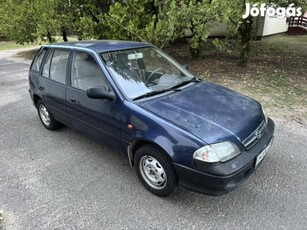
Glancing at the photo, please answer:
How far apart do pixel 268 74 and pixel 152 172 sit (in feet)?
20.4

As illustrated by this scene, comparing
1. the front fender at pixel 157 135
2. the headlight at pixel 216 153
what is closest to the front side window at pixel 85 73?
the front fender at pixel 157 135

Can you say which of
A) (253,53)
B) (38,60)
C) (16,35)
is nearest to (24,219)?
(38,60)

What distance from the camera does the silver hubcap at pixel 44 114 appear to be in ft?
15.2

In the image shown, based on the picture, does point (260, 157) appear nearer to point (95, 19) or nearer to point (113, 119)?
point (113, 119)

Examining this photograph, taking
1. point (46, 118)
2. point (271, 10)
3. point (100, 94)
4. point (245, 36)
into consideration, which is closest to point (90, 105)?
point (100, 94)

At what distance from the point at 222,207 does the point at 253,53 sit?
9726mm

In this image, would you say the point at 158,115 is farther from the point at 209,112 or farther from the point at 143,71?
the point at 143,71

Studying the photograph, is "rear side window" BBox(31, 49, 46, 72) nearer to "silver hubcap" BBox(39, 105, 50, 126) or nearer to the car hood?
"silver hubcap" BBox(39, 105, 50, 126)

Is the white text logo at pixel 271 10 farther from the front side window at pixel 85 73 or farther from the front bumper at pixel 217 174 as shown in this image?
the front bumper at pixel 217 174

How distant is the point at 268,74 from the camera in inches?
309

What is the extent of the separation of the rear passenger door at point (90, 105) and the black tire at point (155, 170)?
42cm

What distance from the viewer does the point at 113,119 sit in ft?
10.4

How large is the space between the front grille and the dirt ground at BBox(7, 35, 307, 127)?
2.17 meters

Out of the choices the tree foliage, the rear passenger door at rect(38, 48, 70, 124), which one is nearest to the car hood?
the rear passenger door at rect(38, 48, 70, 124)
